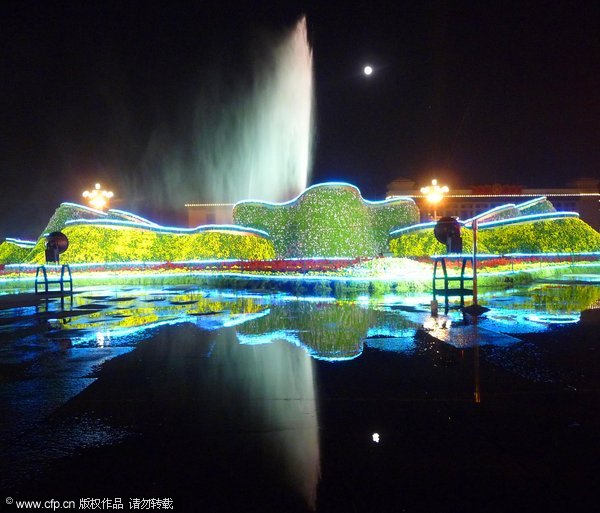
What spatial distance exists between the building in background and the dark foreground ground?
7478 cm

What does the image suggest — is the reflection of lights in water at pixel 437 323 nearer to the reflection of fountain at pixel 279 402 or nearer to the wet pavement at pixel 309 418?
the wet pavement at pixel 309 418

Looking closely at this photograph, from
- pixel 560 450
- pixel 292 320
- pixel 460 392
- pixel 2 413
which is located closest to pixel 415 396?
pixel 460 392

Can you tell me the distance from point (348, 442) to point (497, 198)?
83472mm

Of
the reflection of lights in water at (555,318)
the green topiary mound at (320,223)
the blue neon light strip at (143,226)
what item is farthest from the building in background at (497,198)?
→ the reflection of lights in water at (555,318)

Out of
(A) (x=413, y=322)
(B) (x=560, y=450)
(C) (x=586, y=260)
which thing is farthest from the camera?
(C) (x=586, y=260)

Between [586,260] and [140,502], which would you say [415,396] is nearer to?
[140,502]

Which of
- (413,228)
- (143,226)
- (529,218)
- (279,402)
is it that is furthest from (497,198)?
(279,402)

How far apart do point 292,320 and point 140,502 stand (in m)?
7.94

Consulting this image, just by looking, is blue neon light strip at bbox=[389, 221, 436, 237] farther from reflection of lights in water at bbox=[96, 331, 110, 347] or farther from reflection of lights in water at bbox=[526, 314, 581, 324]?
reflection of lights in water at bbox=[96, 331, 110, 347]

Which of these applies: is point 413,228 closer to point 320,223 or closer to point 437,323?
point 320,223

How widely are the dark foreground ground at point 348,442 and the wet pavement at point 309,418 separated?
0.05ft

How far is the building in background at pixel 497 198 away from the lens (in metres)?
79.4

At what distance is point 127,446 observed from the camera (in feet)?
12.9

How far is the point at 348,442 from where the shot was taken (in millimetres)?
3975
